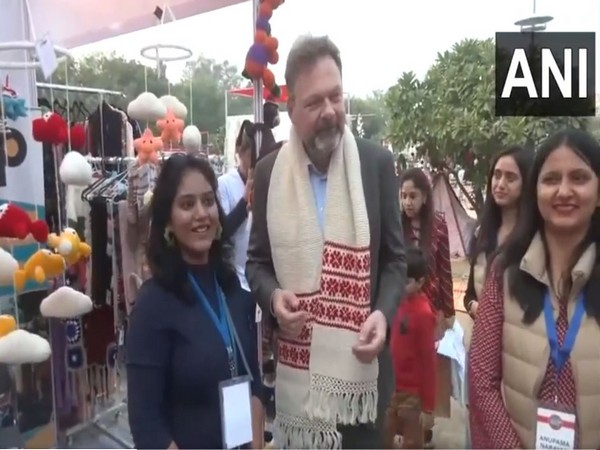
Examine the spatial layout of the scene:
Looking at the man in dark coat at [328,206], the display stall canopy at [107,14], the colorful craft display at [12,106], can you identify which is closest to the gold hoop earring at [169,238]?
the man in dark coat at [328,206]

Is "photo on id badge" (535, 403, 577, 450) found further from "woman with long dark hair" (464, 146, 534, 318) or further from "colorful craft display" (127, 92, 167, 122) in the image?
"colorful craft display" (127, 92, 167, 122)

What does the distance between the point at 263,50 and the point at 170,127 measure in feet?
2.32

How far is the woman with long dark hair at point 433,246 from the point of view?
110 inches

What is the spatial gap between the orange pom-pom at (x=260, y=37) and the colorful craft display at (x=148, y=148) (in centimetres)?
72

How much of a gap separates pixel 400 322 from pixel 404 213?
0.56 m

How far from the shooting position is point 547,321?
1230 millimetres

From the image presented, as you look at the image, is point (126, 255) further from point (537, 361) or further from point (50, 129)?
point (537, 361)

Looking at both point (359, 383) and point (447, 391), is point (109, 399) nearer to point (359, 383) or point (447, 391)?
point (447, 391)

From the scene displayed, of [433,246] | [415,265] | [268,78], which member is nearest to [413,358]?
[415,265]

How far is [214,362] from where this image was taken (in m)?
1.27

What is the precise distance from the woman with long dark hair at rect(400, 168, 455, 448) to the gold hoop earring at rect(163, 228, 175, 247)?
5.31ft

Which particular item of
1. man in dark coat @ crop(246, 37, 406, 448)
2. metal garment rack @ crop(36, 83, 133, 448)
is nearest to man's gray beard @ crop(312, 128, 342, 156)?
man in dark coat @ crop(246, 37, 406, 448)

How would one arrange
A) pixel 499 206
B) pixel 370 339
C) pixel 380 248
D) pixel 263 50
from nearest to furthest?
pixel 370 339 → pixel 380 248 → pixel 263 50 → pixel 499 206

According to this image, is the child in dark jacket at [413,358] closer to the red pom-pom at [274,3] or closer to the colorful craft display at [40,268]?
the red pom-pom at [274,3]
